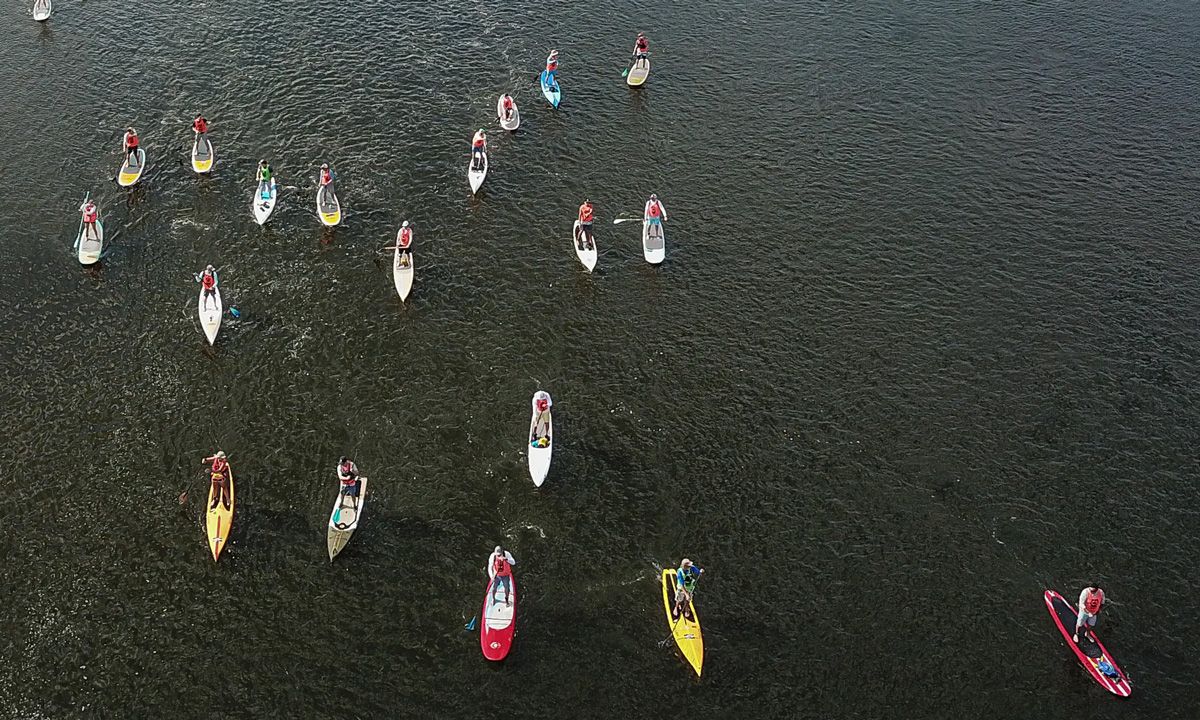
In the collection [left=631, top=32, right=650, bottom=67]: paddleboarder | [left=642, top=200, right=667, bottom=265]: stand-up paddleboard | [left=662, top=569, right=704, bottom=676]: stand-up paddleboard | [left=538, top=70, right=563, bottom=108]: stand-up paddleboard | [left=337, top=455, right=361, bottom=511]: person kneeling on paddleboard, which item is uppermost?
[left=631, top=32, right=650, bottom=67]: paddleboarder

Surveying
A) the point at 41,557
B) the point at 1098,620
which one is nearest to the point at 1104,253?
the point at 1098,620

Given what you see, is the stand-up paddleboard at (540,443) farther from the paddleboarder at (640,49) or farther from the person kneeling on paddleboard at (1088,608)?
the paddleboarder at (640,49)

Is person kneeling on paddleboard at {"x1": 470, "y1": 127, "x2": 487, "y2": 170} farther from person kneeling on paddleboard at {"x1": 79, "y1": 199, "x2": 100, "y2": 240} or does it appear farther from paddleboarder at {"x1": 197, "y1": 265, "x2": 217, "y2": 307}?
person kneeling on paddleboard at {"x1": 79, "y1": 199, "x2": 100, "y2": 240}

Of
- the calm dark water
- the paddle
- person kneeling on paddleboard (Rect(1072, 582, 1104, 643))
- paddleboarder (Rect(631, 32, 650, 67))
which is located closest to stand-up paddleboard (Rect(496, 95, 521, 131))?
the calm dark water

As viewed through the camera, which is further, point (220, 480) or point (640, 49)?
point (640, 49)

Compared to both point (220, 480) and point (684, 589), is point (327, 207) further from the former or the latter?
point (684, 589)

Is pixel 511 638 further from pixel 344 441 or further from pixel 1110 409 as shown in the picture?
pixel 1110 409

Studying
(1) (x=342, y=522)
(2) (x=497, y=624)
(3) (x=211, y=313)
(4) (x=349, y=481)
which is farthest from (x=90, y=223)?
(2) (x=497, y=624)
